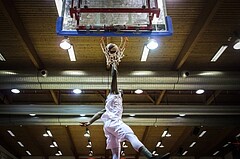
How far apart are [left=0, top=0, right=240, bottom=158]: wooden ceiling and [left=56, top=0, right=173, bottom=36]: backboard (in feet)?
6.97

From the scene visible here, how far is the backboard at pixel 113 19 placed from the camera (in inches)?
207

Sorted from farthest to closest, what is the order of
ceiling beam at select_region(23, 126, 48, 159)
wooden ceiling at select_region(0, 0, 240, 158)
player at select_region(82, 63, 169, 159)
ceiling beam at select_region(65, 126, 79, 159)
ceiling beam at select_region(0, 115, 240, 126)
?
ceiling beam at select_region(65, 126, 79, 159), ceiling beam at select_region(23, 126, 48, 159), ceiling beam at select_region(0, 115, 240, 126), wooden ceiling at select_region(0, 0, 240, 158), player at select_region(82, 63, 169, 159)

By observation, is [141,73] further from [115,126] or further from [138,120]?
[115,126]

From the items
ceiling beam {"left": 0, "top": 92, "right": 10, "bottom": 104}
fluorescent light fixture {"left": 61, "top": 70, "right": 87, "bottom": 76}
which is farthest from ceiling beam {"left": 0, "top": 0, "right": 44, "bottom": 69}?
ceiling beam {"left": 0, "top": 92, "right": 10, "bottom": 104}

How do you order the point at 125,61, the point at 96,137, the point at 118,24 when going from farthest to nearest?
the point at 96,137
the point at 125,61
the point at 118,24

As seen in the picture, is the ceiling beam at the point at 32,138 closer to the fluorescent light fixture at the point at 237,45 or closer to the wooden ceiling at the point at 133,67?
the wooden ceiling at the point at 133,67

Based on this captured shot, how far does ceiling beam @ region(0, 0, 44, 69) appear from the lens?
24.2 ft

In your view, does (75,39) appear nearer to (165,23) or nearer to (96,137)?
(165,23)

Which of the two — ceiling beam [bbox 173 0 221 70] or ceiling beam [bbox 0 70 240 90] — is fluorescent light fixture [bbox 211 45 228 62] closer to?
ceiling beam [bbox 0 70 240 90]

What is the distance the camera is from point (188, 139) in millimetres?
18656

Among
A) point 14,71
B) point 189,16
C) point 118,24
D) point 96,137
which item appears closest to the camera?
point 118,24

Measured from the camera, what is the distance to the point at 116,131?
4.57 m

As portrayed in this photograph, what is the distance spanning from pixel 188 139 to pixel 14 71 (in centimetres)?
1247

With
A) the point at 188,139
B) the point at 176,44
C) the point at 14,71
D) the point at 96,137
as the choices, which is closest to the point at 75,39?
the point at 14,71
